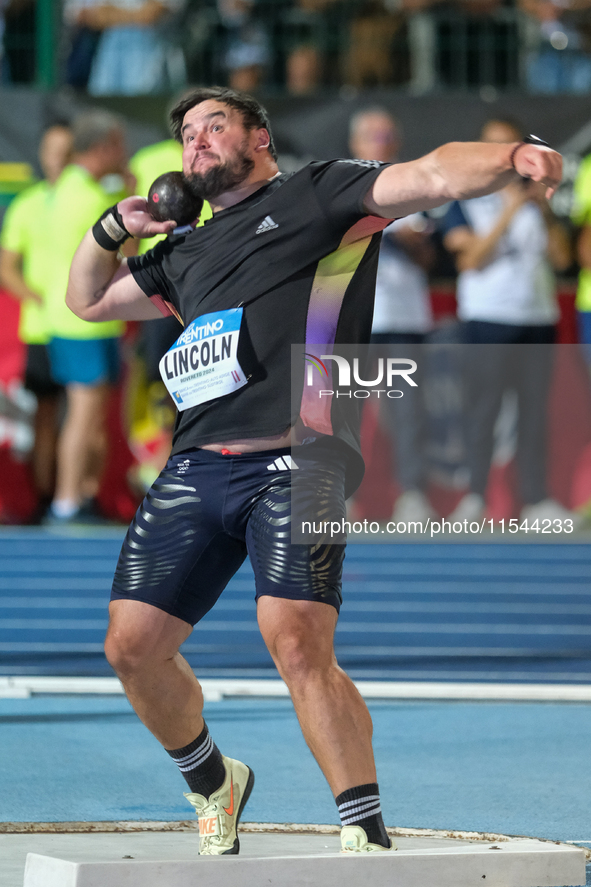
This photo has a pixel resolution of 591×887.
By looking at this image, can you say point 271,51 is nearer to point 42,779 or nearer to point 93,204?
point 93,204

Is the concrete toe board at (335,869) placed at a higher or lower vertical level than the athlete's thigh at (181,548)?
lower

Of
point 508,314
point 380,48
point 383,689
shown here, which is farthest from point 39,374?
point 383,689

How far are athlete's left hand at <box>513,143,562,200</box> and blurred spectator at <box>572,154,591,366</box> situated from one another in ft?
26.2

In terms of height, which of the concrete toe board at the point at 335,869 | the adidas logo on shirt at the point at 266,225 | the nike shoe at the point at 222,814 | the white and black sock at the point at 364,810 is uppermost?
the adidas logo on shirt at the point at 266,225

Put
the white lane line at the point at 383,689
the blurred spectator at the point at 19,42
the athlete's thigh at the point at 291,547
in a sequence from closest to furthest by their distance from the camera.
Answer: the athlete's thigh at the point at 291,547 → the white lane line at the point at 383,689 → the blurred spectator at the point at 19,42

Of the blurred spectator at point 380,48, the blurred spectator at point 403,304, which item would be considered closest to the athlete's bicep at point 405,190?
the blurred spectator at point 403,304

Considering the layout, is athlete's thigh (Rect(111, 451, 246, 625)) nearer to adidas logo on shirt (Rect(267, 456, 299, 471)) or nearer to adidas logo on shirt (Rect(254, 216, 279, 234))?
adidas logo on shirt (Rect(267, 456, 299, 471))

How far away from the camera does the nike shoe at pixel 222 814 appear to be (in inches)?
134

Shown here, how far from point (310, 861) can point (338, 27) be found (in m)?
9.72

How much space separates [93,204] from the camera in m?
10.4

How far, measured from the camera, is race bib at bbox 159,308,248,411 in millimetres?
3332

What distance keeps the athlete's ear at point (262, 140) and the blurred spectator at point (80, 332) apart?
6811 millimetres

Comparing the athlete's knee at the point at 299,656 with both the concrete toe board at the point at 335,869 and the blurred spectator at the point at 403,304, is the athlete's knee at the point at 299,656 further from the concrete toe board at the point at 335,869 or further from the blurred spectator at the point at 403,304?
the blurred spectator at the point at 403,304

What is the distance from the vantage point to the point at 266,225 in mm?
3402
